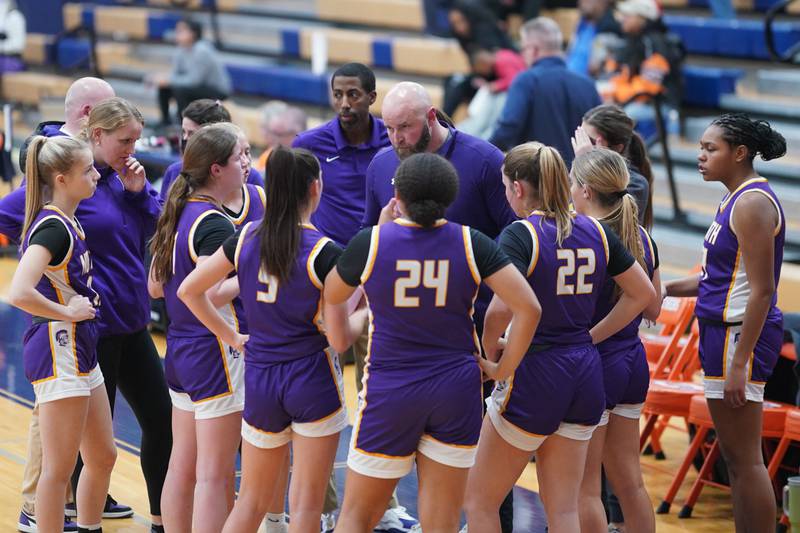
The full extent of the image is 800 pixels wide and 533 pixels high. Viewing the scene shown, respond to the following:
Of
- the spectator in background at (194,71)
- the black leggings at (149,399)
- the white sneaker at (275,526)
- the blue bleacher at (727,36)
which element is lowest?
the spectator in background at (194,71)

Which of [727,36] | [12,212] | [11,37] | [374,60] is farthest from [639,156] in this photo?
[11,37]

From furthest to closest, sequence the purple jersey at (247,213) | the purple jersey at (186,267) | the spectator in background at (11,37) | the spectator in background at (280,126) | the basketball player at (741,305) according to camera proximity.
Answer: the spectator in background at (11,37), the spectator in background at (280,126), the basketball player at (741,305), the purple jersey at (247,213), the purple jersey at (186,267)

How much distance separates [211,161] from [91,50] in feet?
40.6

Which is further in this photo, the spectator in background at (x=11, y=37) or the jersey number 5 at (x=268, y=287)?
the spectator in background at (x=11, y=37)

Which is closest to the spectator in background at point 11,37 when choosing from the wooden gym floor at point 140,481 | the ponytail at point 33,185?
the wooden gym floor at point 140,481

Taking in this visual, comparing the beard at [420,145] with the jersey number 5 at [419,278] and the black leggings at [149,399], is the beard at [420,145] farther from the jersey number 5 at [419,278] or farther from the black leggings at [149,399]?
the black leggings at [149,399]

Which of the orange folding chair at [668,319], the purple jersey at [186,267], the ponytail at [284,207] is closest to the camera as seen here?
the ponytail at [284,207]

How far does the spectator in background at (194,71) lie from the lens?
11961mm

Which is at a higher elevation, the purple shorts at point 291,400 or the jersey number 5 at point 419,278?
the jersey number 5 at point 419,278

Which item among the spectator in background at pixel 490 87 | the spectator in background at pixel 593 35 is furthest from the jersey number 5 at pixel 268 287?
the spectator in background at pixel 593 35

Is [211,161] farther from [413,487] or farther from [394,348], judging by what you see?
[413,487]

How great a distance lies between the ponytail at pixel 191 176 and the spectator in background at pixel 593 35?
6276 mm

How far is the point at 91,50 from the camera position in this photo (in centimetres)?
1552

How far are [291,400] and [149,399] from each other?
4.30 ft
